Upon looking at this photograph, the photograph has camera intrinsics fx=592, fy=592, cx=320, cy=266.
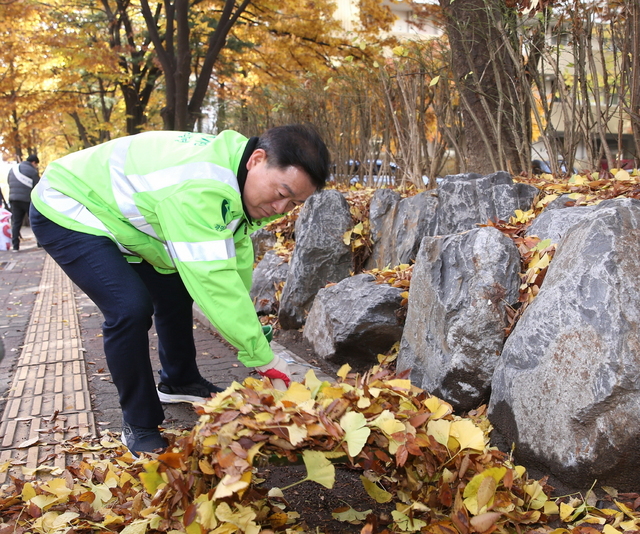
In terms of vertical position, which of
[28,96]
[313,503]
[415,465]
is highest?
[28,96]

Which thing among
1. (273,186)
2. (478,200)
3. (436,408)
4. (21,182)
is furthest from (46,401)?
(21,182)

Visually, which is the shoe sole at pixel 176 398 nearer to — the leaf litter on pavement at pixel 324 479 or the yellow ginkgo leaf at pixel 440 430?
the leaf litter on pavement at pixel 324 479

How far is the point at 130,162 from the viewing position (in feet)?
7.72

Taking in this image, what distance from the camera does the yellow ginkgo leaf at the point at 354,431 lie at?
154 cm

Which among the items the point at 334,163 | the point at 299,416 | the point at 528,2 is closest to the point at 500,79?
the point at 528,2

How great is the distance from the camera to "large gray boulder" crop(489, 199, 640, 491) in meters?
1.94

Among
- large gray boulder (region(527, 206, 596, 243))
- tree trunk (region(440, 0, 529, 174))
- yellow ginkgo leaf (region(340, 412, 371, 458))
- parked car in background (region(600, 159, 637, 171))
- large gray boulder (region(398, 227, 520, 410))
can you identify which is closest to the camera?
yellow ginkgo leaf (region(340, 412, 371, 458))

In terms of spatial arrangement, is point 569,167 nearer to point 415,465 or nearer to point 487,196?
point 487,196

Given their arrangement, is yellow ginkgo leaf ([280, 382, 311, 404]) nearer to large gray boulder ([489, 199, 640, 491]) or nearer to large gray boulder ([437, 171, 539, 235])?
large gray boulder ([489, 199, 640, 491])

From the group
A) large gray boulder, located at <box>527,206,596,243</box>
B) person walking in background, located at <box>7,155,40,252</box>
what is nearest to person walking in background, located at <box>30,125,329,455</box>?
large gray boulder, located at <box>527,206,596,243</box>

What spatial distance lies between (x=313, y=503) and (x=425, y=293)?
118cm

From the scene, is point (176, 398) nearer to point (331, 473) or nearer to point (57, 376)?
point (57, 376)

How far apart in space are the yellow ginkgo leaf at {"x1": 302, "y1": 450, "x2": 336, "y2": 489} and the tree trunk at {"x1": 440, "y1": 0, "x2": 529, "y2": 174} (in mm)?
3471

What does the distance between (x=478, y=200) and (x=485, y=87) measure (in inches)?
56.4
